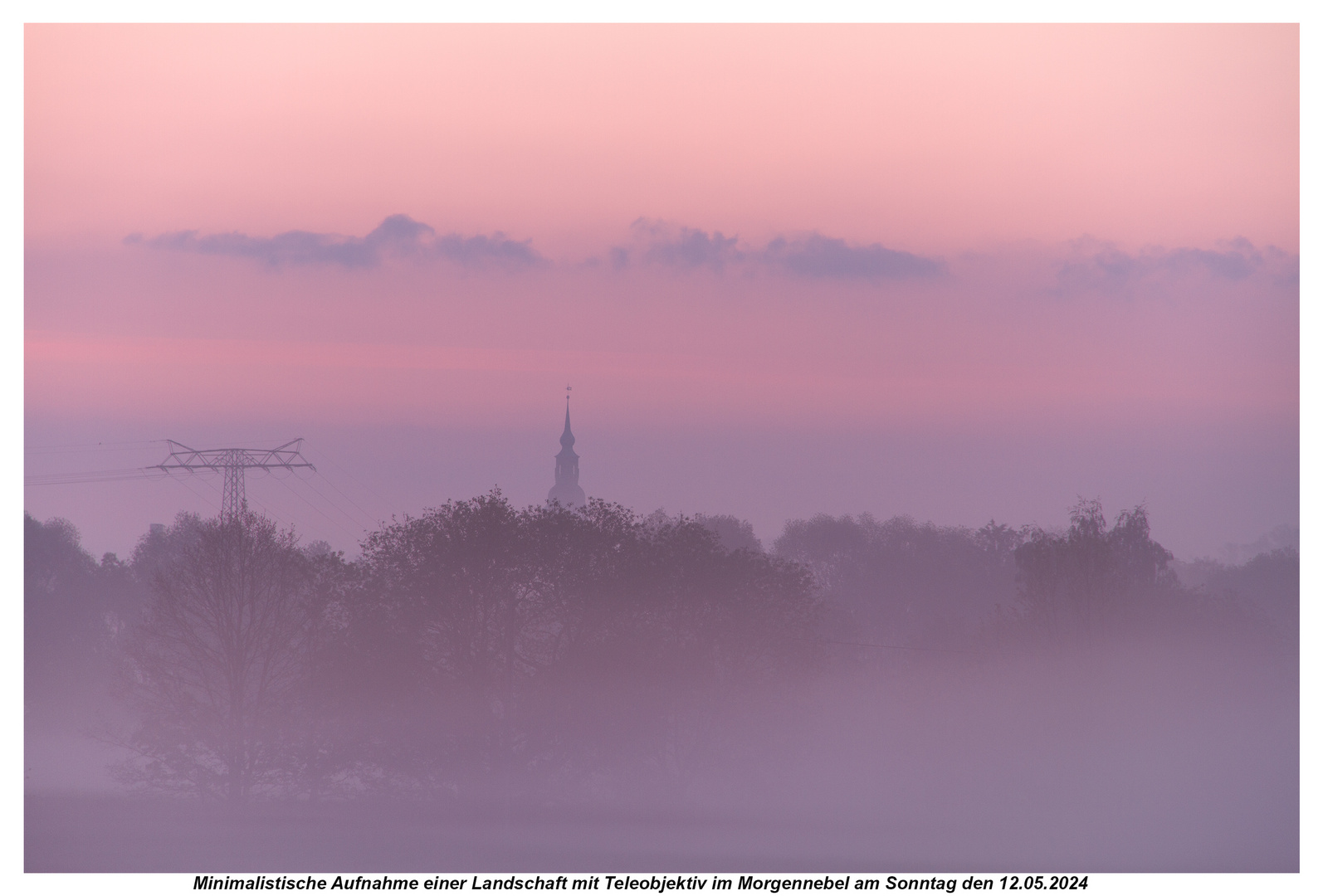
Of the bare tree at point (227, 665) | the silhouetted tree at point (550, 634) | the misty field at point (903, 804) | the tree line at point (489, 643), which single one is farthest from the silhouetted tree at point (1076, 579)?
the bare tree at point (227, 665)

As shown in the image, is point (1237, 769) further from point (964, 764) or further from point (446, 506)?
point (446, 506)

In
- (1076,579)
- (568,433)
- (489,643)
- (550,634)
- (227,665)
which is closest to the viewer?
(489,643)

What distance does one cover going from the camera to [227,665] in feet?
166

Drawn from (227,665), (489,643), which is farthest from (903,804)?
(227,665)

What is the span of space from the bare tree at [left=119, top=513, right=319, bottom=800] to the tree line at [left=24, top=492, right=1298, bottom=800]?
0.10 m

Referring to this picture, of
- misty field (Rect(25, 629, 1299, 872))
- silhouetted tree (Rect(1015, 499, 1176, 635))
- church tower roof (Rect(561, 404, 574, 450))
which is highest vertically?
church tower roof (Rect(561, 404, 574, 450))

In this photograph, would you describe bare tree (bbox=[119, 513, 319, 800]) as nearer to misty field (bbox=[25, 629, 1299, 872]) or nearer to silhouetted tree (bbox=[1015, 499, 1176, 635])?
misty field (bbox=[25, 629, 1299, 872])

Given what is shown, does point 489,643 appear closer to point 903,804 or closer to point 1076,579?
point 903,804

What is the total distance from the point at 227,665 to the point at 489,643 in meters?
11.7

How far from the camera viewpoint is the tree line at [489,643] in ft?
154

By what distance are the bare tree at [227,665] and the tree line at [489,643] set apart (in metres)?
0.10

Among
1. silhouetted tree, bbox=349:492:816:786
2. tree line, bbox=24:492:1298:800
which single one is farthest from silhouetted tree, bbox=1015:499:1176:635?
silhouetted tree, bbox=349:492:816:786

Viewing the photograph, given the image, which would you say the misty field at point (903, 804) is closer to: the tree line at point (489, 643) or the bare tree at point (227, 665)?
the tree line at point (489, 643)

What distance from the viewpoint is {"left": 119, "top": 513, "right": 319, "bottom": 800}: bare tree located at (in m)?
48.2
